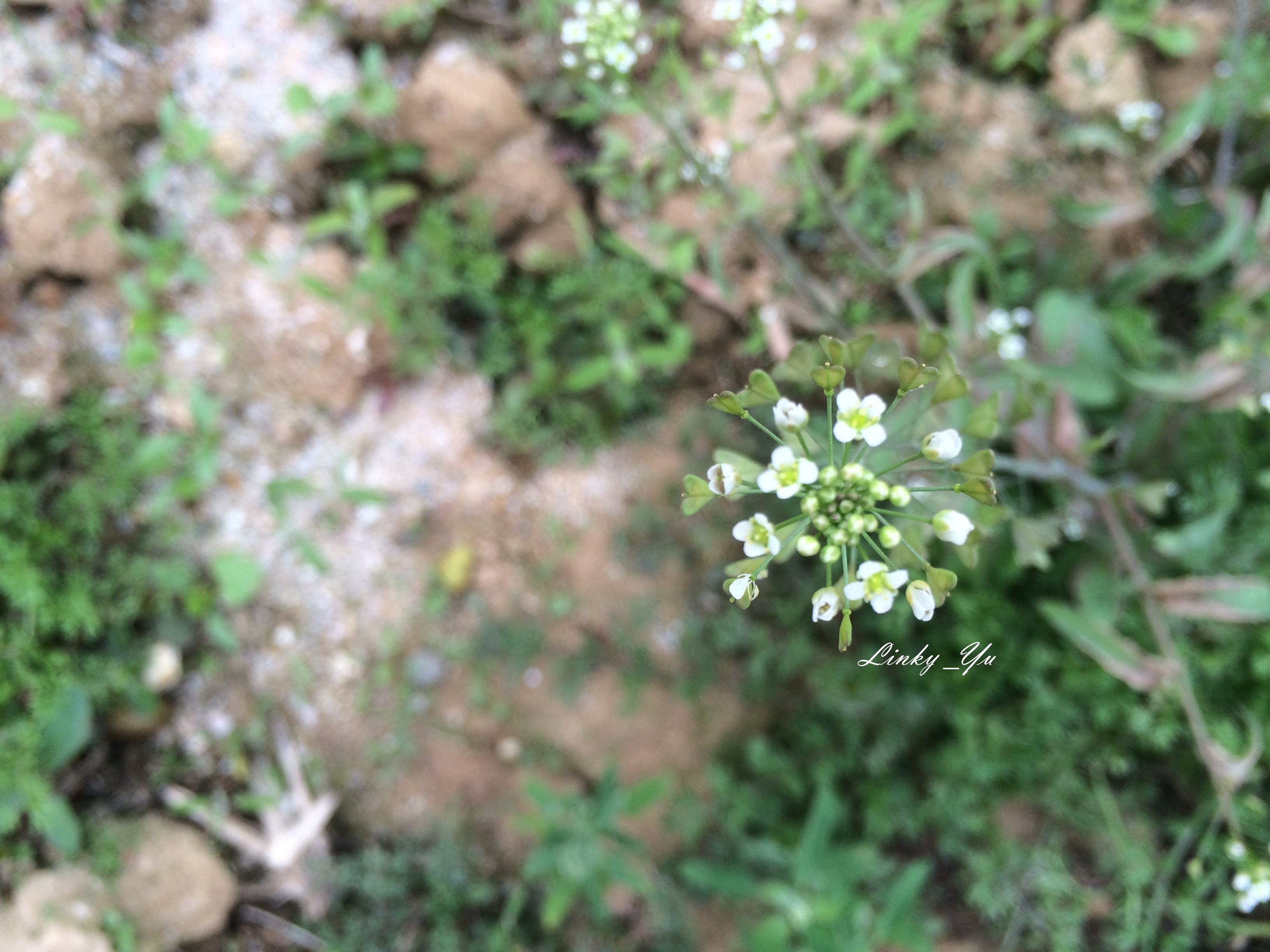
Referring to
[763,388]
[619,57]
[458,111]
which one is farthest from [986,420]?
[458,111]

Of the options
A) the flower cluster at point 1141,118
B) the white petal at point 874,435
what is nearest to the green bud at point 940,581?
the white petal at point 874,435

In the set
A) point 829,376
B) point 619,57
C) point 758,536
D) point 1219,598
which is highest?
point 619,57

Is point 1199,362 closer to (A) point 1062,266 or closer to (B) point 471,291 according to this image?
(A) point 1062,266

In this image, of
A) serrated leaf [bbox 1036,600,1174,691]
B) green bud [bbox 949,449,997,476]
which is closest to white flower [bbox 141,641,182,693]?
green bud [bbox 949,449,997,476]

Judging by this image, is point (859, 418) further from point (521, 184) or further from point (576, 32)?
point (521, 184)

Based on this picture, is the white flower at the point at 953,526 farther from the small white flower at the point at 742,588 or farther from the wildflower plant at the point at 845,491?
the small white flower at the point at 742,588

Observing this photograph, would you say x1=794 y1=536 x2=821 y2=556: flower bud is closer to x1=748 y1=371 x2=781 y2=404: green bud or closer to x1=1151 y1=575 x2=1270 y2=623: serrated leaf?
x1=748 y1=371 x2=781 y2=404: green bud

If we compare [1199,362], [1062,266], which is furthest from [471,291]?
[1199,362]
